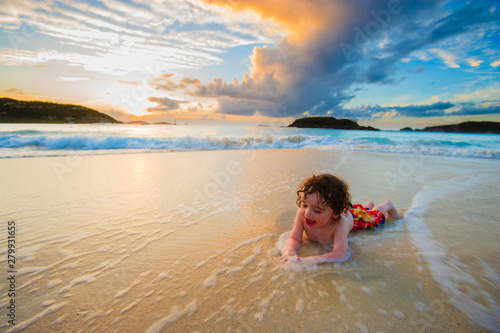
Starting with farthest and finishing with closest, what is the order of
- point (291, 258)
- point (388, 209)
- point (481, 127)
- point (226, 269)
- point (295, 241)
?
point (481, 127)
point (388, 209)
point (295, 241)
point (291, 258)
point (226, 269)

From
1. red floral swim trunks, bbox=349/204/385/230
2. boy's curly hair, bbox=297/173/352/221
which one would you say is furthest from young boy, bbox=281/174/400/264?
red floral swim trunks, bbox=349/204/385/230

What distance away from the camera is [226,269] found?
6.36ft

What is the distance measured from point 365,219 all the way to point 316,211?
1221mm

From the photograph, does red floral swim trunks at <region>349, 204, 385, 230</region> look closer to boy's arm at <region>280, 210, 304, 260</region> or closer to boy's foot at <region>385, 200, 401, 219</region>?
boy's foot at <region>385, 200, 401, 219</region>

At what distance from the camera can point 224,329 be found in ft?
4.43

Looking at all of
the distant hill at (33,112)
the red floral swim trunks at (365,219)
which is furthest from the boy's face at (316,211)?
the distant hill at (33,112)

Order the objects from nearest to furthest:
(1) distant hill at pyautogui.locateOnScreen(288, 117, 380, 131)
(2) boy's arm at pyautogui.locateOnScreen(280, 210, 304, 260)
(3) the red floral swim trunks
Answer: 1. (2) boy's arm at pyautogui.locateOnScreen(280, 210, 304, 260)
2. (3) the red floral swim trunks
3. (1) distant hill at pyautogui.locateOnScreen(288, 117, 380, 131)

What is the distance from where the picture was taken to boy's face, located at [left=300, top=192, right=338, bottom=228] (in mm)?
2104

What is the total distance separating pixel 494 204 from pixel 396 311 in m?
4.22

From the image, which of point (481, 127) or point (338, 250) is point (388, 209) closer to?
point (338, 250)

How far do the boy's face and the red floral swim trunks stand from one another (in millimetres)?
910

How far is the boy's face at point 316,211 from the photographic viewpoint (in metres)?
2.10

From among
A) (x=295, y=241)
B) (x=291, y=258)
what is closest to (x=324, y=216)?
(x=295, y=241)

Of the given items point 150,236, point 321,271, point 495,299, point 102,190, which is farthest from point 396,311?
point 102,190
